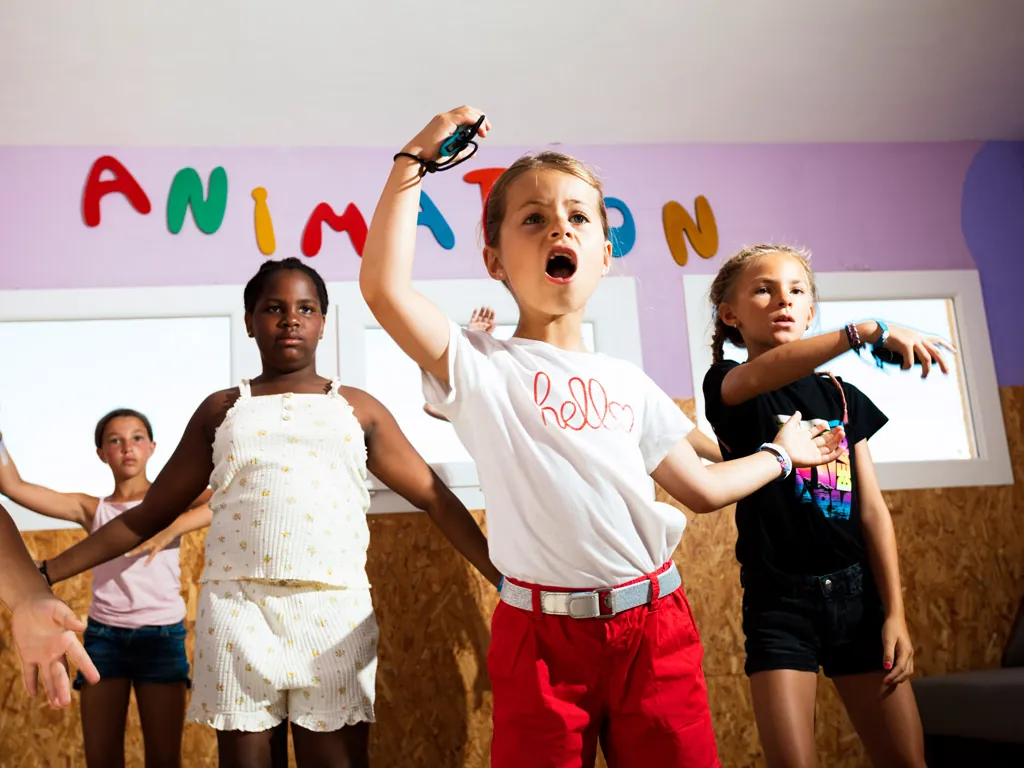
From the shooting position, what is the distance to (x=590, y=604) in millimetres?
1235

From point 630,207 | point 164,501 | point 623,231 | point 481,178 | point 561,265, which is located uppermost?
point 481,178

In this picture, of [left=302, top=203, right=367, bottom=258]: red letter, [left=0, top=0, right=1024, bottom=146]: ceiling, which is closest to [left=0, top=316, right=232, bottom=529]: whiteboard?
[left=302, top=203, right=367, bottom=258]: red letter

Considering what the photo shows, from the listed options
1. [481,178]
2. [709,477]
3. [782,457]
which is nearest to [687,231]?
[481,178]

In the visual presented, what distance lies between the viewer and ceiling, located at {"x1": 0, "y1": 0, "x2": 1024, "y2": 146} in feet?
8.00

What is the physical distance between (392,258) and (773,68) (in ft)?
7.01

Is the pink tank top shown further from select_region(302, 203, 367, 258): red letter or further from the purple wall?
select_region(302, 203, 367, 258): red letter

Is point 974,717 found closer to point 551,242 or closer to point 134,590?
point 551,242

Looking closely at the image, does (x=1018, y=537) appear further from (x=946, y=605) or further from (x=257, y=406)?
(x=257, y=406)

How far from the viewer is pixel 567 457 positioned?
1272mm

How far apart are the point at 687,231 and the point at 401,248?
2.14 m

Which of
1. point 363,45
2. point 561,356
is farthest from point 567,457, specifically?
point 363,45

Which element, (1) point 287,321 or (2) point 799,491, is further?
(1) point 287,321

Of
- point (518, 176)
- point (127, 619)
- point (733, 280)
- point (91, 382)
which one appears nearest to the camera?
point (518, 176)

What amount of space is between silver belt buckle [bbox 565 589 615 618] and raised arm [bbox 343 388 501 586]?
81 centimetres
